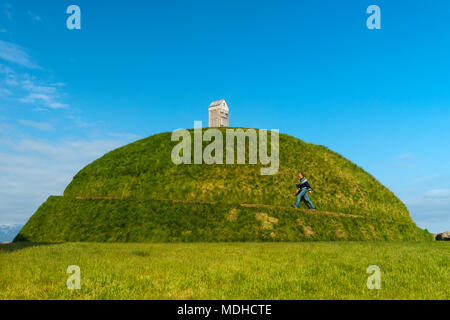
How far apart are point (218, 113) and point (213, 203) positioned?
943 inches

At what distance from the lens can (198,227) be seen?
21.2 m

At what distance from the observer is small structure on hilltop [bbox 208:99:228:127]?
149 ft

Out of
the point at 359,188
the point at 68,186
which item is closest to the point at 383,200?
the point at 359,188

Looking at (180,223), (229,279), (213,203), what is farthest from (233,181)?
(229,279)

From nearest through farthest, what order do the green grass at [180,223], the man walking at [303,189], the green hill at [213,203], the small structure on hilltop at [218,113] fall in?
1. the green grass at [180,223]
2. the green hill at [213,203]
3. the man walking at [303,189]
4. the small structure on hilltop at [218,113]

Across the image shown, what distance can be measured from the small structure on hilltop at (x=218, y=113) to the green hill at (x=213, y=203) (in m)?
11.7

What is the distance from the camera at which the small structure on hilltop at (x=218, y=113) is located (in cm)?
4542

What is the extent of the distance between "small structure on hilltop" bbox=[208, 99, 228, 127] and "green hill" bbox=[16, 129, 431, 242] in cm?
1166

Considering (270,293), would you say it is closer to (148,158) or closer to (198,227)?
(198,227)

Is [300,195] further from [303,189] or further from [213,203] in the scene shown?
[213,203]

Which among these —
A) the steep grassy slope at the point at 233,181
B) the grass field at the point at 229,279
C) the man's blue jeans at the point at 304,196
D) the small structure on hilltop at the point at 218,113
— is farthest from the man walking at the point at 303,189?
the small structure on hilltop at the point at 218,113

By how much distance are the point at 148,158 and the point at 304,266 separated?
78.1ft

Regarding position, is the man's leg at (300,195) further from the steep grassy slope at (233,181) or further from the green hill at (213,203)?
the steep grassy slope at (233,181)

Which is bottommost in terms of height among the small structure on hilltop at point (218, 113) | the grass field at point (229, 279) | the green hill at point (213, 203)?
the grass field at point (229, 279)
